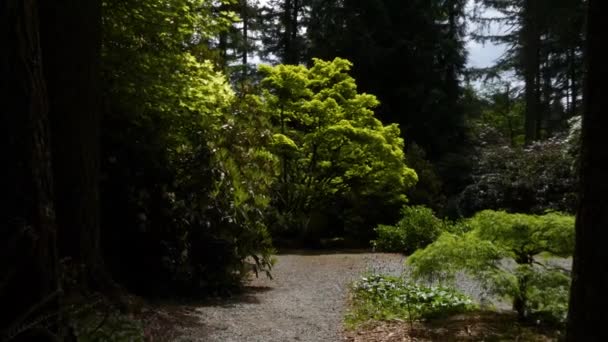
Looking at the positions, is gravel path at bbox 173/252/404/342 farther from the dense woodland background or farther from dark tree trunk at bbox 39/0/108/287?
dark tree trunk at bbox 39/0/108/287

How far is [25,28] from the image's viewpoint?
2.15m

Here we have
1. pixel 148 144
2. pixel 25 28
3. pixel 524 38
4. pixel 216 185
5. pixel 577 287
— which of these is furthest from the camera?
pixel 524 38

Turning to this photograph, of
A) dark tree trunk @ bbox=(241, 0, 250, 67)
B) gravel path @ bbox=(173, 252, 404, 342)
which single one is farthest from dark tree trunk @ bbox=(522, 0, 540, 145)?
gravel path @ bbox=(173, 252, 404, 342)

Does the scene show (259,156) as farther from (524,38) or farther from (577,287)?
(524,38)

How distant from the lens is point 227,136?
345 inches

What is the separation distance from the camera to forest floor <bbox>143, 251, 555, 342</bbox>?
5.34 m

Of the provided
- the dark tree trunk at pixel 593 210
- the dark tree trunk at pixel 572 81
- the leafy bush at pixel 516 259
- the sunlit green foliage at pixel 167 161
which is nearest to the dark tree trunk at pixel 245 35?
the sunlit green foliage at pixel 167 161

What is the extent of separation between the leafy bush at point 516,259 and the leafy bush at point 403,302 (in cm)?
55

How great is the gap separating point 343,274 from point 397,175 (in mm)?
6024

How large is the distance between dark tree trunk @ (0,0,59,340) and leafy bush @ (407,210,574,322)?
426cm

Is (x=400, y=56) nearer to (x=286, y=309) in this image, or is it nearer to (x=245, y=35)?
(x=245, y=35)

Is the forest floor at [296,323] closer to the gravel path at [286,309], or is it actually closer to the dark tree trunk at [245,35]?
the gravel path at [286,309]

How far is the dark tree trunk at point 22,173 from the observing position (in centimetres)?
210

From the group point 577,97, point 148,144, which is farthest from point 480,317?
point 577,97
